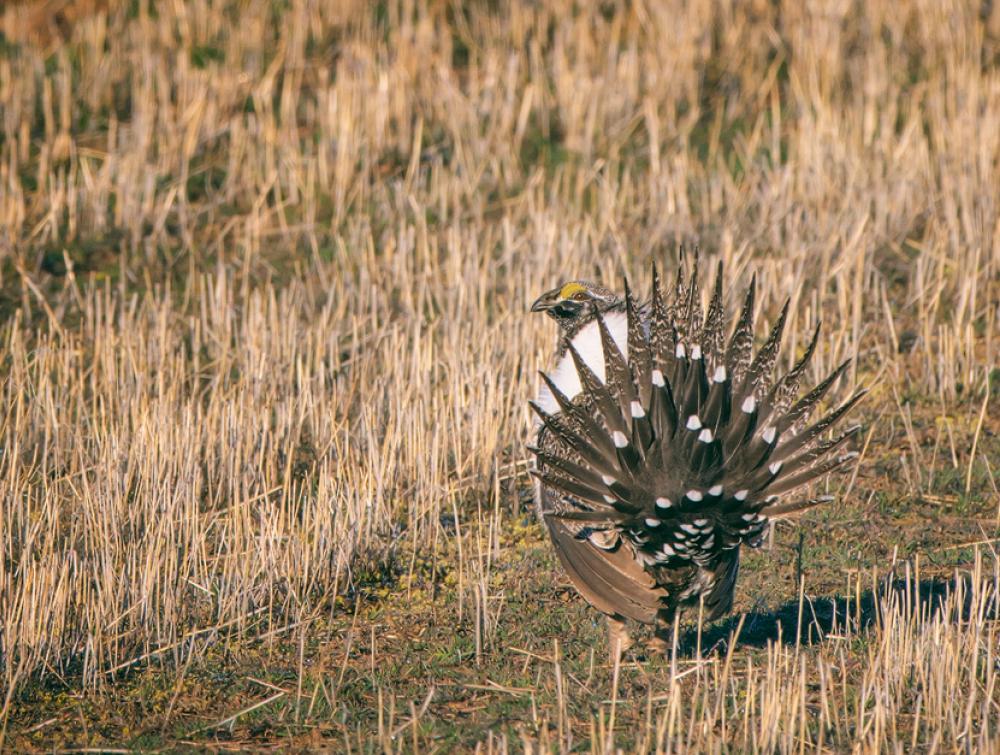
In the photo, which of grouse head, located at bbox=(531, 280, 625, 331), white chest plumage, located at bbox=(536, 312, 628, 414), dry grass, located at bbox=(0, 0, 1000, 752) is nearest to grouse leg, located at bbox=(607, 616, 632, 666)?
dry grass, located at bbox=(0, 0, 1000, 752)

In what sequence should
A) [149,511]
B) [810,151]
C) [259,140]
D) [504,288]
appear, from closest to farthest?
[149,511] → [504,288] → [810,151] → [259,140]

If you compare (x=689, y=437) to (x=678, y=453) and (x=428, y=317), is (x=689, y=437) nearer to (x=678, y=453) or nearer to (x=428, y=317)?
(x=678, y=453)

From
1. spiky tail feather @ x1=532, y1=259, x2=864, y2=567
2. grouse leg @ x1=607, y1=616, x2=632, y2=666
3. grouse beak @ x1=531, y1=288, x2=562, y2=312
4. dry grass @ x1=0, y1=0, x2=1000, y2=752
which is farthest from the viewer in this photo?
grouse beak @ x1=531, y1=288, x2=562, y2=312

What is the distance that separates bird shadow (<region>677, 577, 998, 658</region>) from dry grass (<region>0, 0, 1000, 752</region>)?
0.08m

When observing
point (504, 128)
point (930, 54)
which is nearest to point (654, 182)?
point (504, 128)

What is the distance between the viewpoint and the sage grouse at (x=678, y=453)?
159 inches

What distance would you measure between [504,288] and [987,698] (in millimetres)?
4406

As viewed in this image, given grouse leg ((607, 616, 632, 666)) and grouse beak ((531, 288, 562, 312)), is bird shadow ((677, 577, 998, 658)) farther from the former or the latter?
grouse beak ((531, 288, 562, 312))

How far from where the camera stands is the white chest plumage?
4.71 metres

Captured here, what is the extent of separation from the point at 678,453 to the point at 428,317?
3732 millimetres

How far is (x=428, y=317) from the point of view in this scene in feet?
24.9

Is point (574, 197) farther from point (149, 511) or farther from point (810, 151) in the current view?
point (149, 511)

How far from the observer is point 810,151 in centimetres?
891

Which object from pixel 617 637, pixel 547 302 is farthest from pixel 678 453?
pixel 547 302
